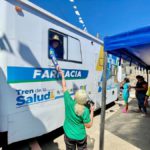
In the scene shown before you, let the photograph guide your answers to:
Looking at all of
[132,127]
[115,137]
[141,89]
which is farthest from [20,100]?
[141,89]

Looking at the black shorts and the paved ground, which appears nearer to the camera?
the black shorts

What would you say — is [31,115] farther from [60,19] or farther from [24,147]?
[60,19]

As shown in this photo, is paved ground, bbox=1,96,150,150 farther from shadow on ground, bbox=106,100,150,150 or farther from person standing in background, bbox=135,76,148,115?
person standing in background, bbox=135,76,148,115

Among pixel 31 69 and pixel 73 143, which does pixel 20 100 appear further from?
pixel 73 143

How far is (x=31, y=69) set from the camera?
435cm

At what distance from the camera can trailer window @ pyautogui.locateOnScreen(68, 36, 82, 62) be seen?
5582 mm

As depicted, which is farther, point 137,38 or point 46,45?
point 46,45

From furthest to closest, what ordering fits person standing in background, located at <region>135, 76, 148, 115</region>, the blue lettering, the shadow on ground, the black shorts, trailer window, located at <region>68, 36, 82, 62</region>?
person standing in background, located at <region>135, 76, 148, 115</region>, the shadow on ground, trailer window, located at <region>68, 36, 82, 62</region>, the blue lettering, the black shorts

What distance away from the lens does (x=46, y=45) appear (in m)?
4.71

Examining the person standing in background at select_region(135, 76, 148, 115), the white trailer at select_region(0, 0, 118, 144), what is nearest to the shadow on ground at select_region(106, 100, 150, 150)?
the person standing in background at select_region(135, 76, 148, 115)

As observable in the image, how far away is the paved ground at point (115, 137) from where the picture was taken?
17.1 ft

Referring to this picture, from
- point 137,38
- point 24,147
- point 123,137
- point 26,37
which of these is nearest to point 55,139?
point 24,147

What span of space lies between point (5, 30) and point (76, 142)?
209 cm

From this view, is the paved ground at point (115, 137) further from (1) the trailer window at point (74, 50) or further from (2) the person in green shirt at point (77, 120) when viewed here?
(1) the trailer window at point (74, 50)
